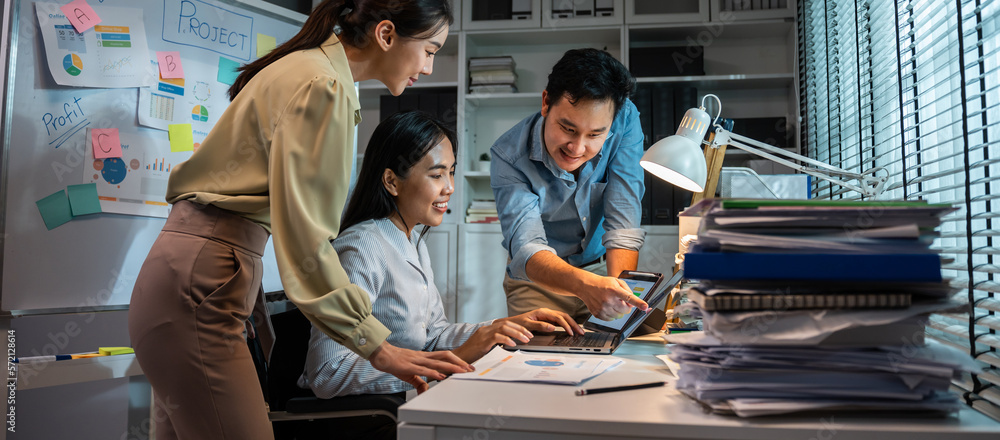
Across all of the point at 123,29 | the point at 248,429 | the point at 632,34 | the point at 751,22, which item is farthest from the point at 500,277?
the point at 248,429

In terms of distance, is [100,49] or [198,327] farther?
[100,49]

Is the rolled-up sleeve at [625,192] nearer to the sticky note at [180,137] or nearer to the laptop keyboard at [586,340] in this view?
the laptop keyboard at [586,340]

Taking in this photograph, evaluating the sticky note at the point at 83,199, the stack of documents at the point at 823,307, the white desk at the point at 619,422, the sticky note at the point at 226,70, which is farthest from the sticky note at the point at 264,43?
the stack of documents at the point at 823,307

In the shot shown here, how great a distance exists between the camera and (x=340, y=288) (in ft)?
3.22

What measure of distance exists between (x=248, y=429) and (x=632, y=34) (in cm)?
292

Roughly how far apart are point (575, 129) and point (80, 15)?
1.47 m

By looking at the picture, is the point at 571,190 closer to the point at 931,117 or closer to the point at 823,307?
the point at 931,117

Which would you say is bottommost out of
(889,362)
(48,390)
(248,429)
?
(48,390)

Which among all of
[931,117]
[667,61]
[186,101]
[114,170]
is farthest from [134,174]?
[667,61]

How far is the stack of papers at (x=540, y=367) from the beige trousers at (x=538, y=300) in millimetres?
772

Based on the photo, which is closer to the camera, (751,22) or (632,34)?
(751,22)

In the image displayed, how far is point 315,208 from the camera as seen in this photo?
1.01 m

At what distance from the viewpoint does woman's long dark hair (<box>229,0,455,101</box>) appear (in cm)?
117

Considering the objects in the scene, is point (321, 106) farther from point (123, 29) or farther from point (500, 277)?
point (500, 277)
